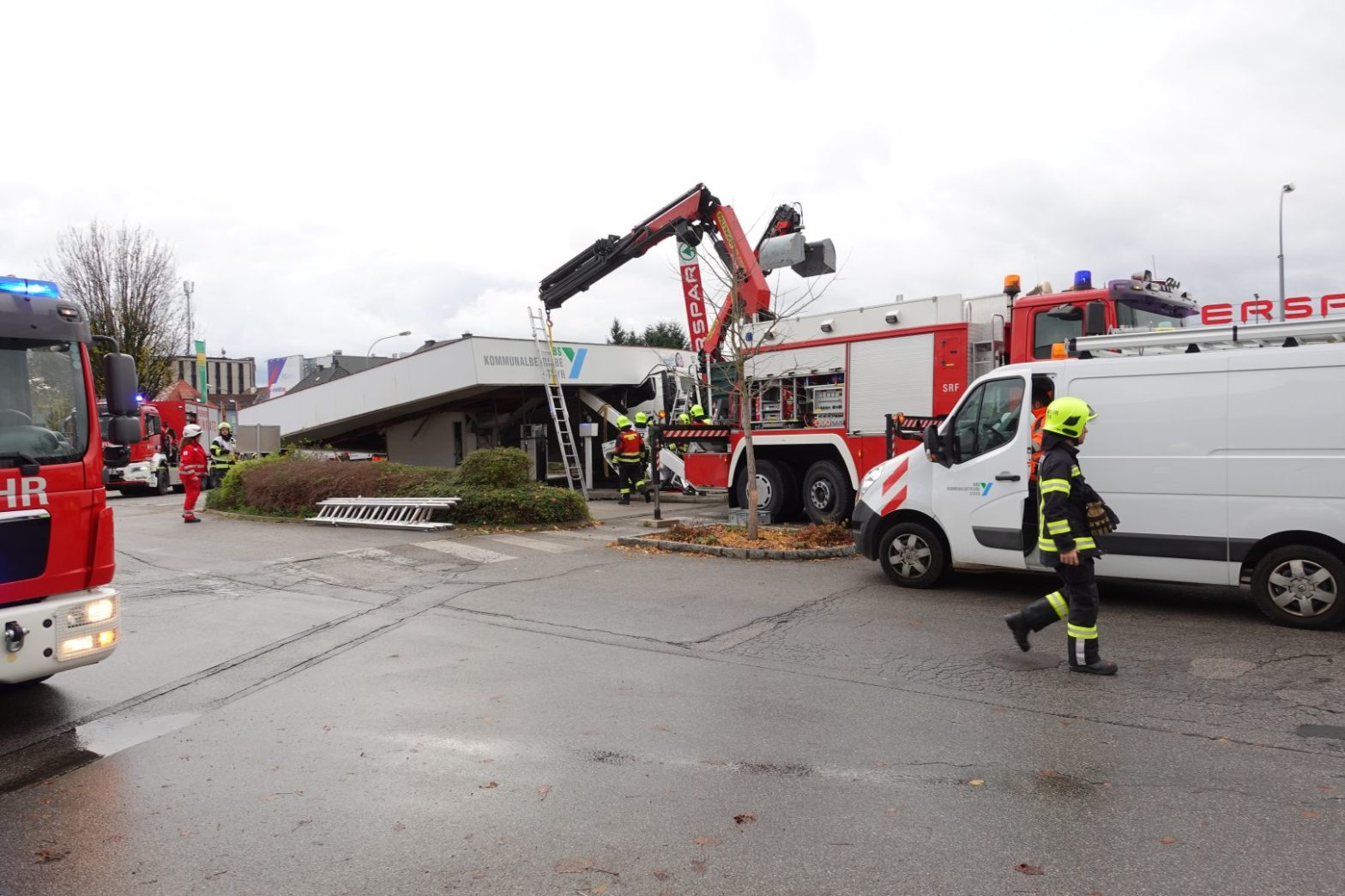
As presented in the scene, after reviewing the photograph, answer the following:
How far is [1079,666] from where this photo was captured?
218 inches

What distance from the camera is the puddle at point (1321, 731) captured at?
4.39 m

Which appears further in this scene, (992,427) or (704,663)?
(992,427)

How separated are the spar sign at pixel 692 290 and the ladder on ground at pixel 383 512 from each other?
5129 millimetres

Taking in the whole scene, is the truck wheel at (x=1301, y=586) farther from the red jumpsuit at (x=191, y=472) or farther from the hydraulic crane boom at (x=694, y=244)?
the red jumpsuit at (x=191, y=472)

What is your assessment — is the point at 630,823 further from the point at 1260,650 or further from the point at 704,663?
the point at 1260,650

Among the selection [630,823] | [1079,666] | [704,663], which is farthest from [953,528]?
[630,823]

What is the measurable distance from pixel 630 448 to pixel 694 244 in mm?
4305

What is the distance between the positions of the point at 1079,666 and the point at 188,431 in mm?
15454

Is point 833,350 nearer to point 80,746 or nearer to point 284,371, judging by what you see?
point 80,746

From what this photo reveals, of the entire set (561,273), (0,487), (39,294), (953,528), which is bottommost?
(953,528)

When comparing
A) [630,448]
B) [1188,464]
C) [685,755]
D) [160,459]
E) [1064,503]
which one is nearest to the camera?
[685,755]

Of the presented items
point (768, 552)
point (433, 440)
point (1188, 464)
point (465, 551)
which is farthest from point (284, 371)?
point (1188, 464)

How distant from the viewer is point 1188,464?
268 inches

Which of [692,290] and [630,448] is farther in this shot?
[630,448]
